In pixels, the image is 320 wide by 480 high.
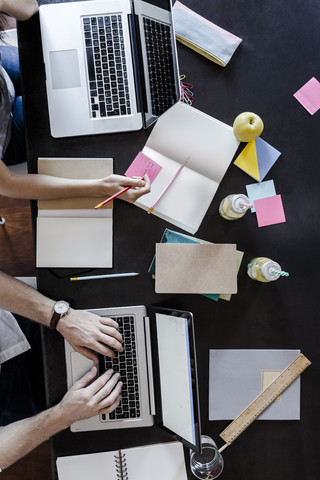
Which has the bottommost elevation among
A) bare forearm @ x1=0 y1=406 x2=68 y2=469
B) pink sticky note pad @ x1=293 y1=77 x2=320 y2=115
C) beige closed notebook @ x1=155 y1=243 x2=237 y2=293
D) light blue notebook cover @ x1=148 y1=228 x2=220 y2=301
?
bare forearm @ x1=0 y1=406 x2=68 y2=469

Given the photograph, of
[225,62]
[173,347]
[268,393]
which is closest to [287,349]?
[268,393]

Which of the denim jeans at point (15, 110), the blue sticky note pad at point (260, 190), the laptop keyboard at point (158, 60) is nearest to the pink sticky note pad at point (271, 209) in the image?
the blue sticky note pad at point (260, 190)

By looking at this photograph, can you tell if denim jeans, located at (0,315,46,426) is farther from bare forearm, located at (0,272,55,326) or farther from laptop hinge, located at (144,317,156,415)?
laptop hinge, located at (144,317,156,415)

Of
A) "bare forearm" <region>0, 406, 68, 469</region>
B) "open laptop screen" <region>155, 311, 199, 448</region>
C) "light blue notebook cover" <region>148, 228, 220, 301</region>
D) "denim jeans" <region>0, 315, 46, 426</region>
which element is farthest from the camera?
"denim jeans" <region>0, 315, 46, 426</region>

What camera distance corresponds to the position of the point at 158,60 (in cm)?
122

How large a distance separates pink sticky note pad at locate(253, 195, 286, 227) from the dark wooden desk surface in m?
0.02

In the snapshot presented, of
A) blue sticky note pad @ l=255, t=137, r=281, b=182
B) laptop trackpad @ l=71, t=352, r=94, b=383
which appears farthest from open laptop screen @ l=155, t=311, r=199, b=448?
blue sticky note pad @ l=255, t=137, r=281, b=182

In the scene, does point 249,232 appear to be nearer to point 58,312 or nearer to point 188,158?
point 188,158

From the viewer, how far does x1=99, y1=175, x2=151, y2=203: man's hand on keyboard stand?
1.20 m

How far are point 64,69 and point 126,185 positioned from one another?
1.36ft

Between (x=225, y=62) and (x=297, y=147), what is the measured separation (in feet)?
1.20

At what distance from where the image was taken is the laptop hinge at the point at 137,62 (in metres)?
1.22

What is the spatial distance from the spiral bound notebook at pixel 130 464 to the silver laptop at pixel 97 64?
996 millimetres

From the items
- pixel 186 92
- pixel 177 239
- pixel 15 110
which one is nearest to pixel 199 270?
pixel 177 239
